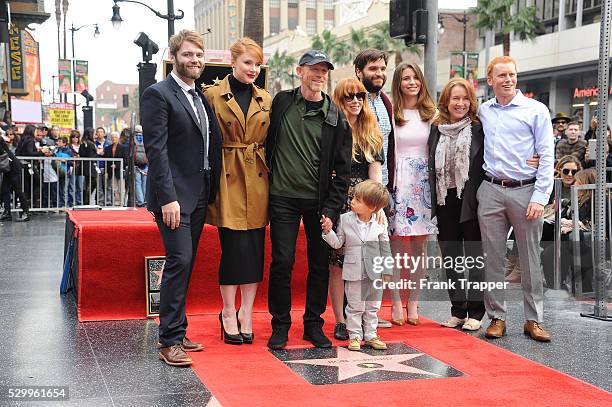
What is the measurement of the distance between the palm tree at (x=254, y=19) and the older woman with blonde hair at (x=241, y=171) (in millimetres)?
10053

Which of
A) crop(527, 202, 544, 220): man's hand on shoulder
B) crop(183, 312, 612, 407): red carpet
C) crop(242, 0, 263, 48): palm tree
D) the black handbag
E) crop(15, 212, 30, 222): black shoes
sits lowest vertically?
crop(183, 312, 612, 407): red carpet

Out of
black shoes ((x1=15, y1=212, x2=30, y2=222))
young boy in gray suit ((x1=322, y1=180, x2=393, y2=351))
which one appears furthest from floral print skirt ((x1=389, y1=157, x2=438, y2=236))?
black shoes ((x1=15, y1=212, x2=30, y2=222))

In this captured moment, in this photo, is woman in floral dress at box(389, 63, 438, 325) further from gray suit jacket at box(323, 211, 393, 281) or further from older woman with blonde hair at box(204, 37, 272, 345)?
older woman with blonde hair at box(204, 37, 272, 345)

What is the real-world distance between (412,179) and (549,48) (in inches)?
1448

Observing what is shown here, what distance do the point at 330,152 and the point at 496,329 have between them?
73.0 inches

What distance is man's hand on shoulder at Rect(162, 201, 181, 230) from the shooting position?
465cm

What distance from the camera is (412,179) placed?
19.4 ft

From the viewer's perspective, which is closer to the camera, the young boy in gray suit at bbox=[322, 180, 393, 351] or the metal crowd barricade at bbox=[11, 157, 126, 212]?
the young boy in gray suit at bbox=[322, 180, 393, 351]

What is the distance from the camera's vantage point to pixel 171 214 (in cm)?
466

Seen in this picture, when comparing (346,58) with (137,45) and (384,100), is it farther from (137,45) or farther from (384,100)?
(384,100)

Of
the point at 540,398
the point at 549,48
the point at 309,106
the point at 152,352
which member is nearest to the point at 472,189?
the point at 309,106

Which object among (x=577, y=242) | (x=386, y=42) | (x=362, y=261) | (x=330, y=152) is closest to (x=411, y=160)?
(x=330, y=152)

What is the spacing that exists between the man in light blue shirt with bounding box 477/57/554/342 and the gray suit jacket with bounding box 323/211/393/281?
95 centimetres

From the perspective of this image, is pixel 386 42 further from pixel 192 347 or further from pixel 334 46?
pixel 192 347
